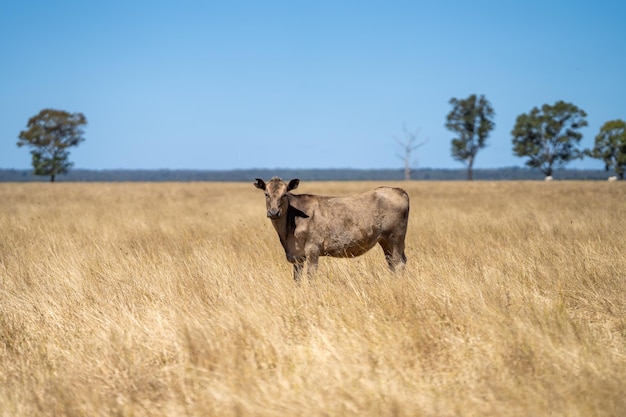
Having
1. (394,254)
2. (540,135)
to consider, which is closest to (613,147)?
(540,135)

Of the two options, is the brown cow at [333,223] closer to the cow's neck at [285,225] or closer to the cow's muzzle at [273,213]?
the cow's neck at [285,225]

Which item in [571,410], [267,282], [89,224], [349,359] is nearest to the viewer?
[571,410]

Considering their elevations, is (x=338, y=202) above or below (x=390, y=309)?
above

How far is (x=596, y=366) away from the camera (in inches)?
173

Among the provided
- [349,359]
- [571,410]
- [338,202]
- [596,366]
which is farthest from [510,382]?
[338,202]

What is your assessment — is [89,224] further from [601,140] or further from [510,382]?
[601,140]

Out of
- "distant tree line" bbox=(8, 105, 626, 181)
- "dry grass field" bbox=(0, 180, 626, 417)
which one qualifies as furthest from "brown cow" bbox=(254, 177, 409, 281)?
"distant tree line" bbox=(8, 105, 626, 181)

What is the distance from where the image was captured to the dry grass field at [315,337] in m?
4.09

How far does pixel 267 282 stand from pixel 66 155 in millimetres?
75478

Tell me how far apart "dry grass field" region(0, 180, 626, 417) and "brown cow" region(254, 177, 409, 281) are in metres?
0.37

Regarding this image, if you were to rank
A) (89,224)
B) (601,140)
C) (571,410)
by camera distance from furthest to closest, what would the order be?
(601,140)
(89,224)
(571,410)

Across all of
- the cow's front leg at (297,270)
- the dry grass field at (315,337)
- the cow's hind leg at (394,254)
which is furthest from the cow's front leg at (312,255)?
the cow's hind leg at (394,254)

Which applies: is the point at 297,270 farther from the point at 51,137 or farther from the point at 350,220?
the point at 51,137

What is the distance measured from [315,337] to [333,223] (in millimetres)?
3174
